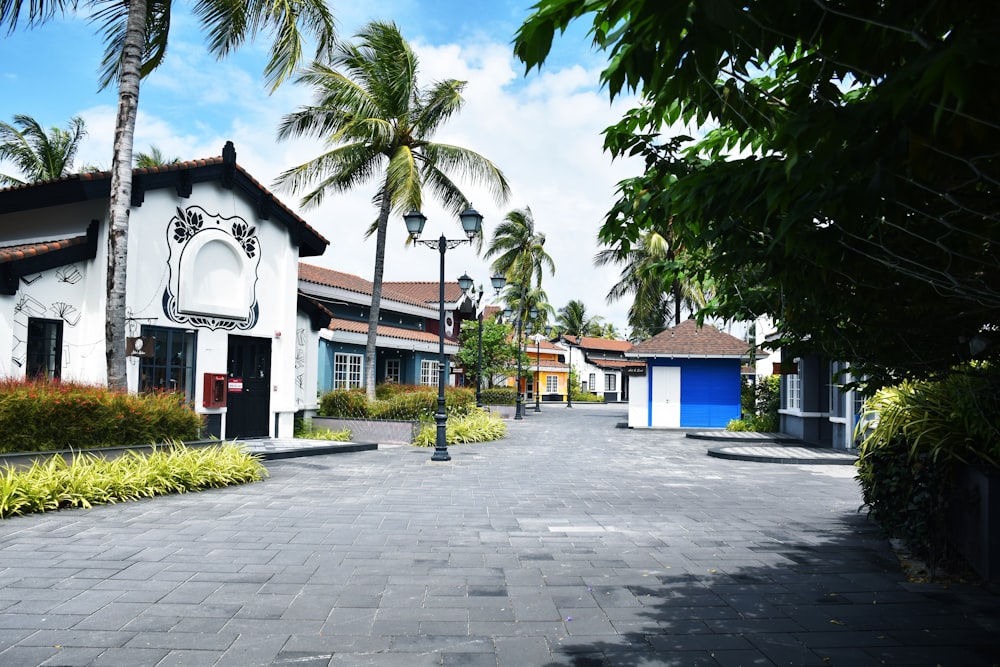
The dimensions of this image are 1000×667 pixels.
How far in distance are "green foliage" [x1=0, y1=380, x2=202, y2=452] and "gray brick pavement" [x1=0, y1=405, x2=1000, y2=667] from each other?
1.81 meters

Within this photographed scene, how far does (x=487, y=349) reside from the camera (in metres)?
37.8

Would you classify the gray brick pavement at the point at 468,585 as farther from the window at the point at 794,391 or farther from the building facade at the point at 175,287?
the window at the point at 794,391

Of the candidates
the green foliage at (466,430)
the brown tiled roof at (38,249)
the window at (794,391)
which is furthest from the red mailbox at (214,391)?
the window at (794,391)

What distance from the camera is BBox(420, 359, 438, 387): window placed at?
30453 mm

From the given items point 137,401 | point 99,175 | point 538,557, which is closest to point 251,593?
point 538,557

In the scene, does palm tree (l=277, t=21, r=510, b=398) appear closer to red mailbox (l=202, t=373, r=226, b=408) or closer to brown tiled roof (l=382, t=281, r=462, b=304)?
red mailbox (l=202, t=373, r=226, b=408)

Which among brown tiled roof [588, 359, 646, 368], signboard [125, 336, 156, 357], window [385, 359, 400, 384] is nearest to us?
signboard [125, 336, 156, 357]

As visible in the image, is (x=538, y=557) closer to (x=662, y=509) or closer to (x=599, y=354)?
(x=662, y=509)

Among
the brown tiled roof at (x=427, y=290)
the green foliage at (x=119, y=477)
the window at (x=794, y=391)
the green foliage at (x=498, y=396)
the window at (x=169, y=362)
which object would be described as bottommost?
the green foliage at (x=498, y=396)

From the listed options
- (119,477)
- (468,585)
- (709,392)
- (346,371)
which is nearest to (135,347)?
(119,477)

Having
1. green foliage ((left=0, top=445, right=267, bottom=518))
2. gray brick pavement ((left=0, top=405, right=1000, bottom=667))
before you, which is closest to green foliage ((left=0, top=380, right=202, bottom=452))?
green foliage ((left=0, top=445, right=267, bottom=518))

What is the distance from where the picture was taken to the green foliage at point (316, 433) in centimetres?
1745

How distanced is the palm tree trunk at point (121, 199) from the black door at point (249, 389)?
4110 millimetres

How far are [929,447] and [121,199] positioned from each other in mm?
11740
